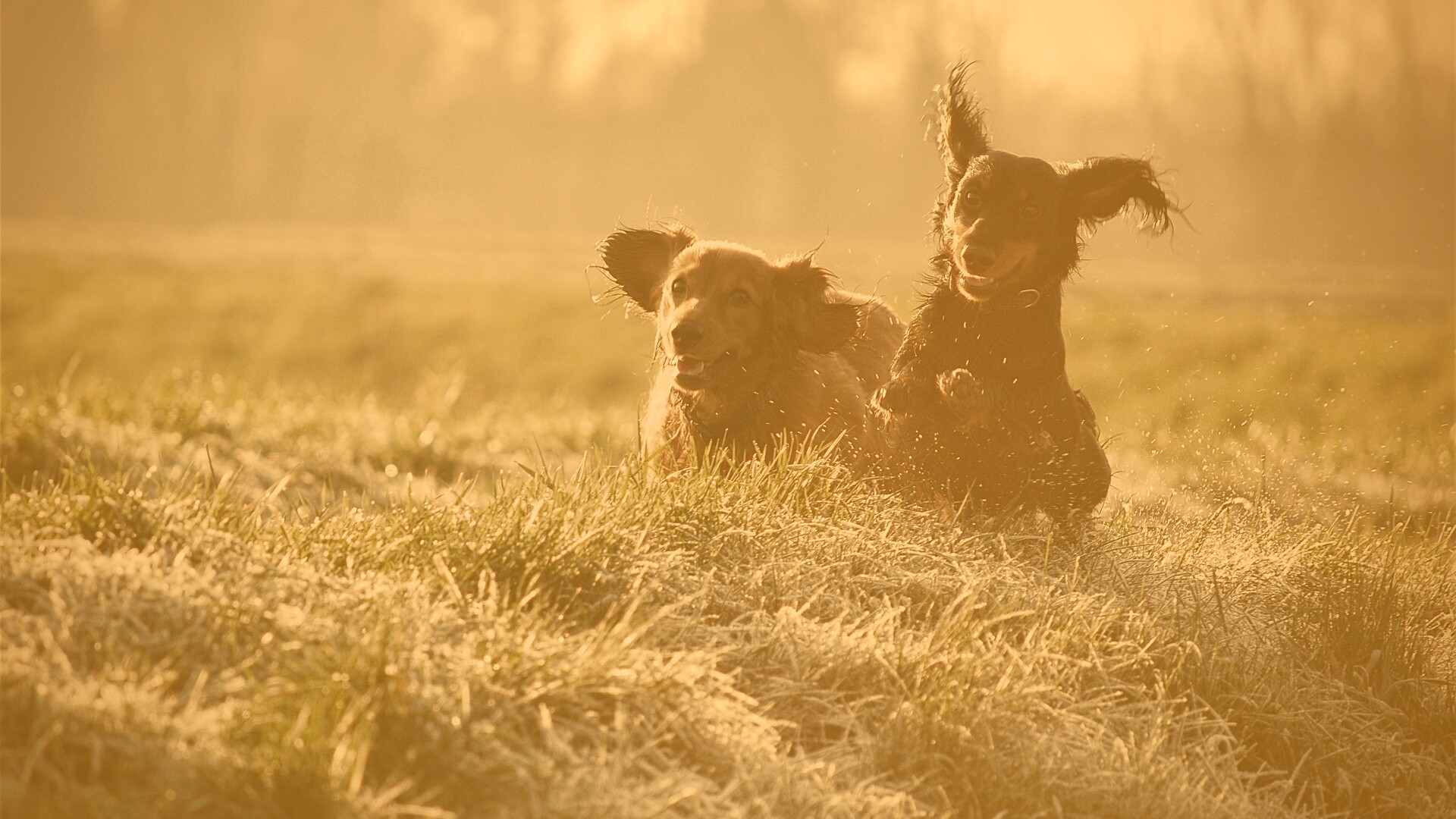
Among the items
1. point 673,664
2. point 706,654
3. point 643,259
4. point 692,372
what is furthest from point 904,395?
point 673,664

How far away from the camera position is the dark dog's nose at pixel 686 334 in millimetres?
5125

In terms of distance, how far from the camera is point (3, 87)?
74.2m

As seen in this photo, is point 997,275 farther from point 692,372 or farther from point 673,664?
point 673,664

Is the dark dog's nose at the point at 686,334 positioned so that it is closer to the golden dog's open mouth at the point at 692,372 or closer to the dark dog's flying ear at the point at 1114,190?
the golden dog's open mouth at the point at 692,372

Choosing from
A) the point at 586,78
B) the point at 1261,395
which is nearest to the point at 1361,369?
the point at 1261,395

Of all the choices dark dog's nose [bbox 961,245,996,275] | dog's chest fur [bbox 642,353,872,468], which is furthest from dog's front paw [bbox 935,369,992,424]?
dog's chest fur [bbox 642,353,872,468]

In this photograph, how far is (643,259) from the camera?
603 centimetres

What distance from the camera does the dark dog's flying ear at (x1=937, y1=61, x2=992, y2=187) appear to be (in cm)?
520

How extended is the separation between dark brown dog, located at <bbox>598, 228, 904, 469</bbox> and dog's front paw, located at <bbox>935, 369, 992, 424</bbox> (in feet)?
2.41

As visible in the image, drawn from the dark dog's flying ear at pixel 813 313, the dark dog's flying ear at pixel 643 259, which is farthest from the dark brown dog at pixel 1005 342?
the dark dog's flying ear at pixel 643 259

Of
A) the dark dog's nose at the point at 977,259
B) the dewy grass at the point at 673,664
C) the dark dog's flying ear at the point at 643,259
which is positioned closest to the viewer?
the dewy grass at the point at 673,664

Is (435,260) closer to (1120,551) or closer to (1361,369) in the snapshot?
(1361,369)

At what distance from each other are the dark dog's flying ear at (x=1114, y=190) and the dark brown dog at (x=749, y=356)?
3.72ft

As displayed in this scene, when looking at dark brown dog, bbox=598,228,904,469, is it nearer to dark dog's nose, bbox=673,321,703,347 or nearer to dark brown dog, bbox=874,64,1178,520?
dark dog's nose, bbox=673,321,703,347
